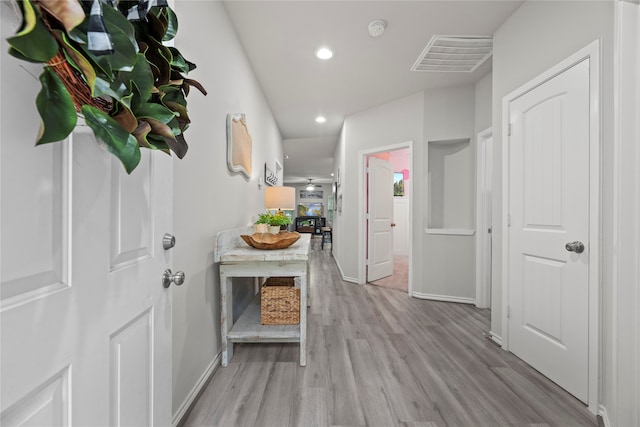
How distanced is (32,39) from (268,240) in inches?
64.3

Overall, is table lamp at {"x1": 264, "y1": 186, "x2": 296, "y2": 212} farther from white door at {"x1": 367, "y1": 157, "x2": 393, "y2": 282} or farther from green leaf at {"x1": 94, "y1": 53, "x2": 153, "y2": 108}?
green leaf at {"x1": 94, "y1": 53, "x2": 153, "y2": 108}

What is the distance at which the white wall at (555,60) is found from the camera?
140 cm

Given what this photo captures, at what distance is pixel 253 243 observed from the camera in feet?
6.20

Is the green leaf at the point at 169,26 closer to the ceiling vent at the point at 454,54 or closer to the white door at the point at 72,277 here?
the white door at the point at 72,277

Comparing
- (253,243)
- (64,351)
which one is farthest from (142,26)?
(253,243)

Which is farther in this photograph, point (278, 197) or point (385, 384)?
point (278, 197)

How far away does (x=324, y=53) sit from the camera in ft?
8.34

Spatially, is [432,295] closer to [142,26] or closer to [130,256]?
[130,256]

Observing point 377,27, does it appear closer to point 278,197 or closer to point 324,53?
point 324,53

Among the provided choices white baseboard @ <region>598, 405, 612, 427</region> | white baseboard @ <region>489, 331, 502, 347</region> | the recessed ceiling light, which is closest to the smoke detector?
the recessed ceiling light

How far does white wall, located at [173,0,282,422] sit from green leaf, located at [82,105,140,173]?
2.75 feet

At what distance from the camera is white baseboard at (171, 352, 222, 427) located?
1.29 meters

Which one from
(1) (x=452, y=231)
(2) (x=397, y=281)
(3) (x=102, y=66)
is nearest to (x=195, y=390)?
(3) (x=102, y=66)

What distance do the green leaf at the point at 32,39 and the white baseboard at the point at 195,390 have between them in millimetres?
1510
